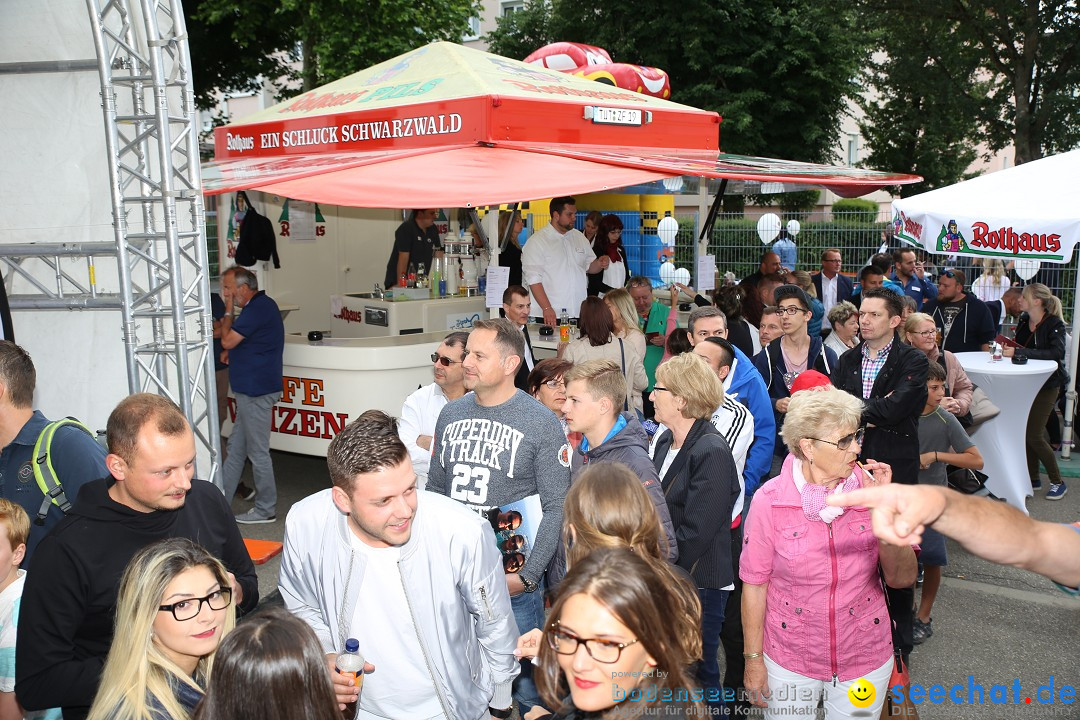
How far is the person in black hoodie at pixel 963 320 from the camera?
8.47m

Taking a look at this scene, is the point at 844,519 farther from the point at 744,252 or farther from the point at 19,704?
the point at 744,252

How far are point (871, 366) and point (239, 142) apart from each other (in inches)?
287

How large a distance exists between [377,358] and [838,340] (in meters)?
3.61

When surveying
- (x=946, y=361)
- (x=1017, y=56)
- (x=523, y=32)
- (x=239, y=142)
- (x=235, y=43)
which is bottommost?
(x=946, y=361)

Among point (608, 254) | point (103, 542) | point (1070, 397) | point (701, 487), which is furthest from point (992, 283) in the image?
point (103, 542)

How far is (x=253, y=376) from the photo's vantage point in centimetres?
712

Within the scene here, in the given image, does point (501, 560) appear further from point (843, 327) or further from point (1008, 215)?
point (1008, 215)

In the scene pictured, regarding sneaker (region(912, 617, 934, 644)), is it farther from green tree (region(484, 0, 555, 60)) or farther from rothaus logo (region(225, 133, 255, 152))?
green tree (region(484, 0, 555, 60))

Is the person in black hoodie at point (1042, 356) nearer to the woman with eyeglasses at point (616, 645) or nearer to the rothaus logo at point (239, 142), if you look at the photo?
the woman with eyeglasses at point (616, 645)

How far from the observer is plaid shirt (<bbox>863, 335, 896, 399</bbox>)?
17.6ft

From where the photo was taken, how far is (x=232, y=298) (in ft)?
24.6

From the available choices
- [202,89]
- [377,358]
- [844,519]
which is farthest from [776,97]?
[844,519]

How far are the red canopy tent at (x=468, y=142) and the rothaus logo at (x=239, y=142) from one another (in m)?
0.02

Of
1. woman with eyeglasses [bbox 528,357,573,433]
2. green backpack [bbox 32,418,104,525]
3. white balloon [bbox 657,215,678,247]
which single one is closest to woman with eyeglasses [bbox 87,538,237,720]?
green backpack [bbox 32,418,104,525]
